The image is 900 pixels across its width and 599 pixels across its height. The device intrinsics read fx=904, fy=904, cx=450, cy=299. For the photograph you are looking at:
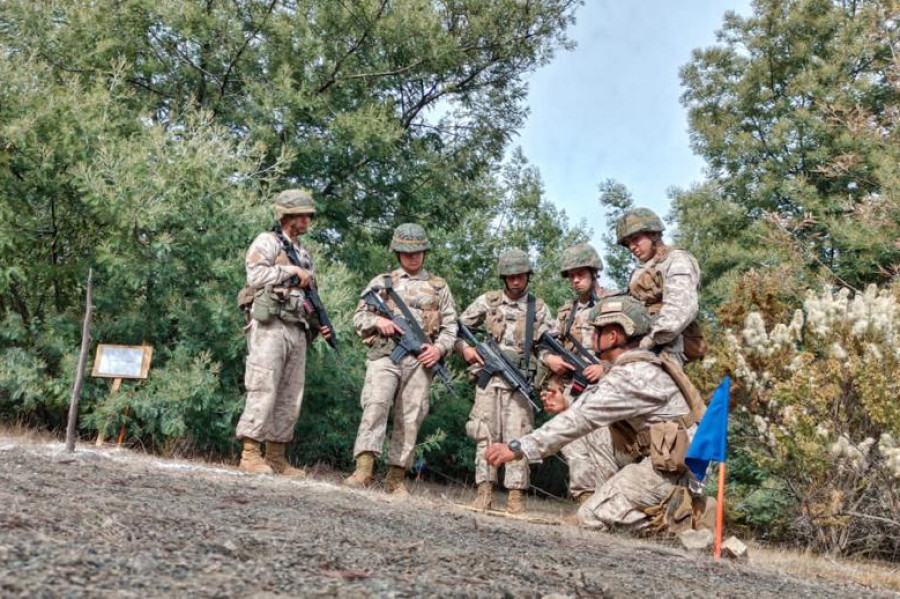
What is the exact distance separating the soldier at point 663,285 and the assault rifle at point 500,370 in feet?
3.90

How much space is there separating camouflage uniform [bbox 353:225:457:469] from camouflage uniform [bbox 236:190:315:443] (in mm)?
546

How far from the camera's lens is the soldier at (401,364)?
7.12 metres

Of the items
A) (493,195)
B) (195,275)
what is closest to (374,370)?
(195,275)

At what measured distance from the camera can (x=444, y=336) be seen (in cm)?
755

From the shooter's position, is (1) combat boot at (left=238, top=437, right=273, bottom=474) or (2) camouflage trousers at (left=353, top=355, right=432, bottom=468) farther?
(2) camouflage trousers at (left=353, top=355, right=432, bottom=468)

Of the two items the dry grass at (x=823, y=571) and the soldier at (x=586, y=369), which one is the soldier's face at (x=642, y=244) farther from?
the dry grass at (x=823, y=571)

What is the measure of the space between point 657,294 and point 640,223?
0.54 meters

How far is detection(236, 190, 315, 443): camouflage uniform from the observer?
22.8ft

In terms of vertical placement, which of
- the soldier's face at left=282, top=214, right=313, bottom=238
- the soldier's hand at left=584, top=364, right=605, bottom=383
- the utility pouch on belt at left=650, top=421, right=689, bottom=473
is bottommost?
the utility pouch on belt at left=650, top=421, right=689, bottom=473

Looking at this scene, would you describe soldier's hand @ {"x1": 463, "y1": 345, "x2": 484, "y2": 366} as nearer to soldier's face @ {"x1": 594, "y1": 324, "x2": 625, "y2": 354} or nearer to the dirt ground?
soldier's face @ {"x1": 594, "y1": 324, "x2": 625, "y2": 354}

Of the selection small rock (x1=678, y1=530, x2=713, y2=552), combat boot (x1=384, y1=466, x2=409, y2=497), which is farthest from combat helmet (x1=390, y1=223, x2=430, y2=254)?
small rock (x1=678, y1=530, x2=713, y2=552)

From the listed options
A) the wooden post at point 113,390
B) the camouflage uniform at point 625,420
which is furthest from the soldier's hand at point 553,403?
the wooden post at point 113,390

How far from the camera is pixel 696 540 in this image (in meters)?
5.07

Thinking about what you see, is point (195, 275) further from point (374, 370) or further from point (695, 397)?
point (695, 397)
